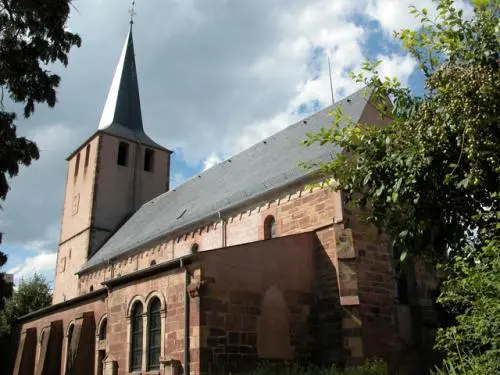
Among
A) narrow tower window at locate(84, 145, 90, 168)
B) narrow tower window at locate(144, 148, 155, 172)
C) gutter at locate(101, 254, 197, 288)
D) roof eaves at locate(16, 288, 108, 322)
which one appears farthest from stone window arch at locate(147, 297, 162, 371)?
narrow tower window at locate(84, 145, 90, 168)

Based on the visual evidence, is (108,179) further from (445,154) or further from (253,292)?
(445,154)

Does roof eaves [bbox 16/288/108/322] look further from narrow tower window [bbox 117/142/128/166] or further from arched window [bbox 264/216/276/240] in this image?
narrow tower window [bbox 117/142/128/166]

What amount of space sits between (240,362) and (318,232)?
4770 mm

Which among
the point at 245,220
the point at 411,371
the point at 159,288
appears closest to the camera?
the point at 159,288

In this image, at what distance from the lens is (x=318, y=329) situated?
15141mm

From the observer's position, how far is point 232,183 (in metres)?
21.8

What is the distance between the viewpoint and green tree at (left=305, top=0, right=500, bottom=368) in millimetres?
7805

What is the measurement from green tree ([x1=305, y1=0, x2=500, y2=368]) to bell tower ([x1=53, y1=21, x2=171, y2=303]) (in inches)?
917

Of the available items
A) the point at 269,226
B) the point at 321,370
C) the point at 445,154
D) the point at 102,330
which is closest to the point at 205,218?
the point at 269,226

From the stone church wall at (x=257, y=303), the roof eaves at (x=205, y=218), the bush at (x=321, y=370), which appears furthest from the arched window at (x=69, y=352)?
the bush at (x=321, y=370)

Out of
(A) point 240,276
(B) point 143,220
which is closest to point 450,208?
(A) point 240,276

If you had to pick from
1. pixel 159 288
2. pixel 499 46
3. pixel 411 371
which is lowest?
Result: pixel 411 371

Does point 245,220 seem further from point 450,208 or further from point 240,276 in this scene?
point 450,208

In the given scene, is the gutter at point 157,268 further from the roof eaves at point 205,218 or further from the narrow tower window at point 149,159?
the narrow tower window at point 149,159
